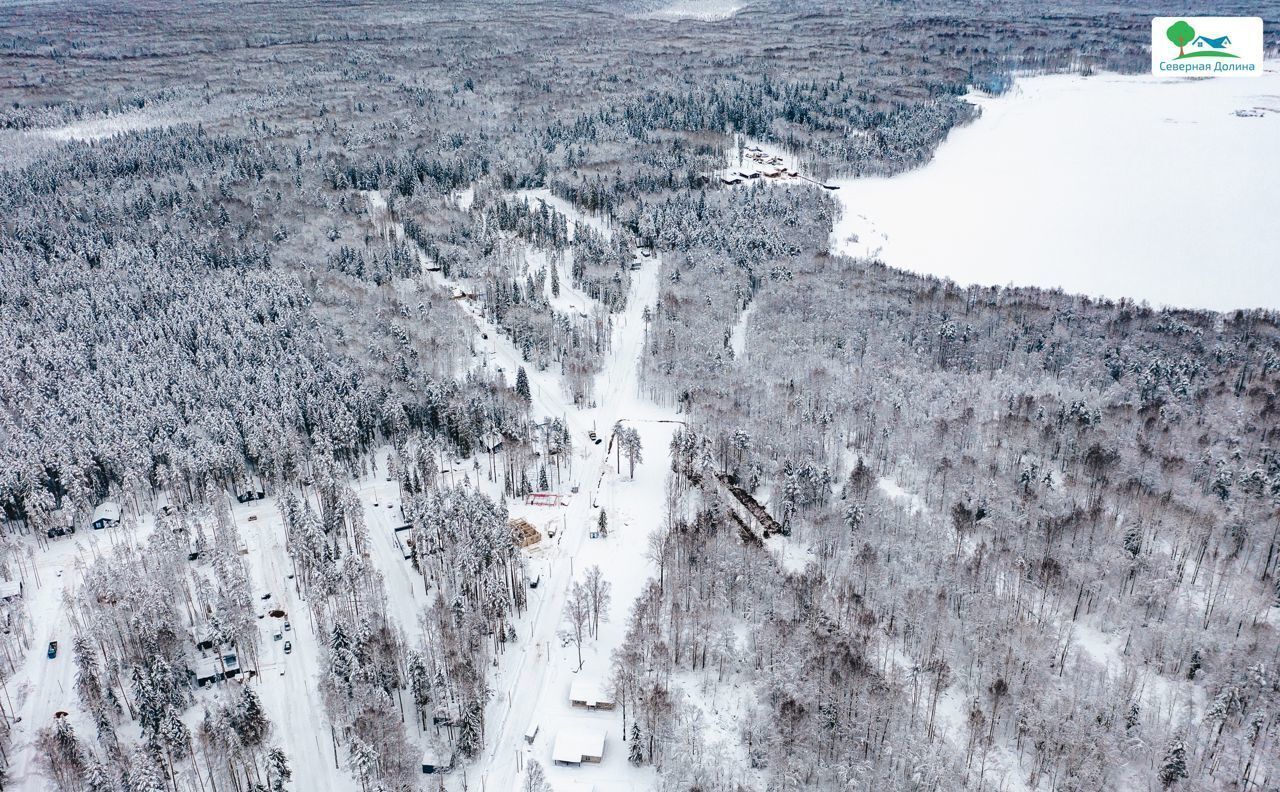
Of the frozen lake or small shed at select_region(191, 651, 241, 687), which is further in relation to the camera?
the frozen lake

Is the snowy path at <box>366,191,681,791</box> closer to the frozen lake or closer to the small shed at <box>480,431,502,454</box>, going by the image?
the small shed at <box>480,431,502,454</box>

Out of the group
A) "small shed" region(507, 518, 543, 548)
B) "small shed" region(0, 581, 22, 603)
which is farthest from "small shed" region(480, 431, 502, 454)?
"small shed" region(0, 581, 22, 603)

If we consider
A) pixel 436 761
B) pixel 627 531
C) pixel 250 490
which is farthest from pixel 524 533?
pixel 250 490

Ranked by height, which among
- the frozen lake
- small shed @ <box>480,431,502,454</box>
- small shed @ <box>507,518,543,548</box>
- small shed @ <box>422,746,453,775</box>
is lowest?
small shed @ <box>422,746,453,775</box>

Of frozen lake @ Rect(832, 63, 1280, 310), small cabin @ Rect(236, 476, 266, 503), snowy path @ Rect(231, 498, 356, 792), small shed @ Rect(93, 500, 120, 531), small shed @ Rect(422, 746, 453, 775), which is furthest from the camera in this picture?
frozen lake @ Rect(832, 63, 1280, 310)

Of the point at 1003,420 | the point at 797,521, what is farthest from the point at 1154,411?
the point at 797,521

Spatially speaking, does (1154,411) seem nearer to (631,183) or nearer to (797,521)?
→ (797,521)
